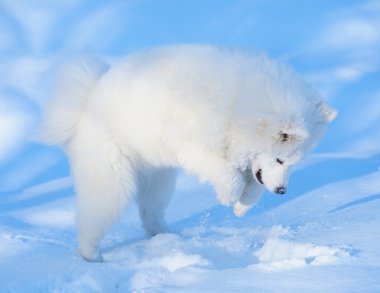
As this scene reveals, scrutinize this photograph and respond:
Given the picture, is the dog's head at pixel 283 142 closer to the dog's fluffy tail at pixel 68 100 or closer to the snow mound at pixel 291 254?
the snow mound at pixel 291 254

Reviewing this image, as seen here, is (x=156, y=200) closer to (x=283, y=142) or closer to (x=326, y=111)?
(x=283, y=142)

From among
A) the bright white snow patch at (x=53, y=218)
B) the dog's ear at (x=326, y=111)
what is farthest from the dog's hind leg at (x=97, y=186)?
the dog's ear at (x=326, y=111)

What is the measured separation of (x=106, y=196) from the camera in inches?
188

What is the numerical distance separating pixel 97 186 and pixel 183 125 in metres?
0.87

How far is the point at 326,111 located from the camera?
454 cm

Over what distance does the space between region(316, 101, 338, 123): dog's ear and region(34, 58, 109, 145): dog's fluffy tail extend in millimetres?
1951

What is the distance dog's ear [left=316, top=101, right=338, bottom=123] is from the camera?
4.53 m

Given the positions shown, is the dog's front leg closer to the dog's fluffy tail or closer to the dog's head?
the dog's head

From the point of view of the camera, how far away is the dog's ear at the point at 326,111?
14.9 feet

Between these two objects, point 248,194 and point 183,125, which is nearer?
point 183,125

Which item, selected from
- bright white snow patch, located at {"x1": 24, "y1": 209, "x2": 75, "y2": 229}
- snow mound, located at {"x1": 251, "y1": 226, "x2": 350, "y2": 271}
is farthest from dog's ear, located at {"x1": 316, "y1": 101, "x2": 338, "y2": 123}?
bright white snow patch, located at {"x1": 24, "y1": 209, "x2": 75, "y2": 229}

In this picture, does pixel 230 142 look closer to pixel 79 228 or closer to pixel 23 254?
pixel 79 228

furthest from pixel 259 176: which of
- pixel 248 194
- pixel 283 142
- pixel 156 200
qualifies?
pixel 156 200

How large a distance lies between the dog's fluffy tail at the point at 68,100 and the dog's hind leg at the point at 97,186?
0.83 ft
